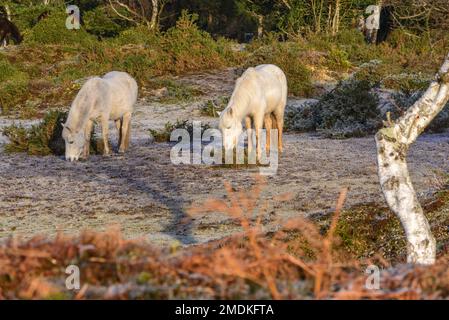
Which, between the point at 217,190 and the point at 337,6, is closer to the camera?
the point at 217,190

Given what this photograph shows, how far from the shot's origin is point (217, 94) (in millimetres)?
22594

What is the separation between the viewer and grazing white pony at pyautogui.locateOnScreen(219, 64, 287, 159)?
42.0 ft

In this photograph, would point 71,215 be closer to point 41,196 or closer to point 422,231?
point 41,196

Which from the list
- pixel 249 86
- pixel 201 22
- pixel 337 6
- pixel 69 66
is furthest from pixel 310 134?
pixel 201 22

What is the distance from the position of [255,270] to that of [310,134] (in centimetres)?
1466

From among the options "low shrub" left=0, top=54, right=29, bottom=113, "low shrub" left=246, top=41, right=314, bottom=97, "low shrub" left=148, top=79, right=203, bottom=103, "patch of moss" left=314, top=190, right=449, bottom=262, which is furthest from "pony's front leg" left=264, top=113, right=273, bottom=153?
"low shrub" left=0, top=54, right=29, bottom=113

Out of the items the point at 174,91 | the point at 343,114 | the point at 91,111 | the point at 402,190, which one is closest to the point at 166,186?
the point at 91,111

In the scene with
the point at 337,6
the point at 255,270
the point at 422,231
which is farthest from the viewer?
the point at 337,6

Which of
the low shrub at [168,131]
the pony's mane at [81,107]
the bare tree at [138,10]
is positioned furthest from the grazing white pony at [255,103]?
the bare tree at [138,10]

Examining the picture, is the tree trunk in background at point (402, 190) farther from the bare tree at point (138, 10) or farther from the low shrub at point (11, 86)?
the bare tree at point (138, 10)

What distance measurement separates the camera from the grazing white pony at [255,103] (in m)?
12.8

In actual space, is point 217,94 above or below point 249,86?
below
